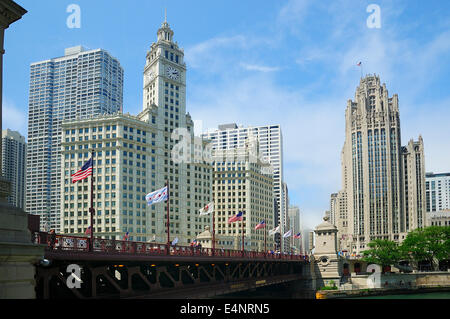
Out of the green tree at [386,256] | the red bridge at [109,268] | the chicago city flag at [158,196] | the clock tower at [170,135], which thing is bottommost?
the green tree at [386,256]

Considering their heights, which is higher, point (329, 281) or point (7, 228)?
point (7, 228)

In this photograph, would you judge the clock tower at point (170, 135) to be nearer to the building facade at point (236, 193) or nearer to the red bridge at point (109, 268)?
the building facade at point (236, 193)

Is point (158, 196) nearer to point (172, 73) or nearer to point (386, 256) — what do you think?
point (386, 256)

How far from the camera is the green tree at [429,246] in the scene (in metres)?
120

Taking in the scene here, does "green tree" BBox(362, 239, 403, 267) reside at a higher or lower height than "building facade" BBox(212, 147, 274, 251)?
lower

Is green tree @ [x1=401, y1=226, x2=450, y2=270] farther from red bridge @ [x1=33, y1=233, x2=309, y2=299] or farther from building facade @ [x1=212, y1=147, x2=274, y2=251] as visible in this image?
red bridge @ [x1=33, y1=233, x2=309, y2=299]

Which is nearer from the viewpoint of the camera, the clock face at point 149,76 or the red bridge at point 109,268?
the red bridge at point 109,268

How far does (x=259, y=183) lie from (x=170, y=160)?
54.1m

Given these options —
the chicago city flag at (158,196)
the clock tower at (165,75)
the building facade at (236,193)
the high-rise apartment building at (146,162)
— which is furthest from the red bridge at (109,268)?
the building facade at (236,193)

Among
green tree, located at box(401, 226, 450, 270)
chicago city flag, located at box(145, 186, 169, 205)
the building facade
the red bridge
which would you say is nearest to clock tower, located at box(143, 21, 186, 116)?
the building facade

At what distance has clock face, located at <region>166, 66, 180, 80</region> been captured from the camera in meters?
146

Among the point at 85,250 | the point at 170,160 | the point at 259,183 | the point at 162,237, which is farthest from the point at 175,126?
the point at 85,250
